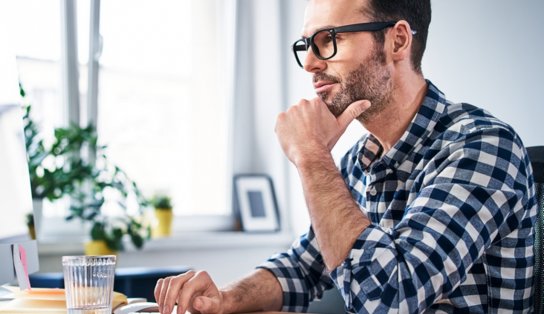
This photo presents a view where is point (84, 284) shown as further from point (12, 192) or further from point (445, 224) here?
point (445, 224)

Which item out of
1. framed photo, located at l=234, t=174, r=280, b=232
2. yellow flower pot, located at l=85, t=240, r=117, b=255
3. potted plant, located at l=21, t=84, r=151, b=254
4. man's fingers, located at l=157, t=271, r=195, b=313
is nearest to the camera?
man's fingers, located at l=157, t=271, r=195, b=313

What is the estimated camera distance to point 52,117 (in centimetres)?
388

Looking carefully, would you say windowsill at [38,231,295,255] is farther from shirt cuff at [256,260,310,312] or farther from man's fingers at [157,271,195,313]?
man's fingers at [157,271,195,313]

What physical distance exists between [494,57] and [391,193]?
1.26 meters

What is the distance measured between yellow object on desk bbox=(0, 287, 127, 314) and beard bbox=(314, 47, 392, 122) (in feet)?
2.34

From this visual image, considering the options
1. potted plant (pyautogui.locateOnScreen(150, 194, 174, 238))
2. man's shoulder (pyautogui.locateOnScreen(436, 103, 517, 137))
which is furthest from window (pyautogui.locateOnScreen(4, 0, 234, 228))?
man's shoulder (pyautogui.locateOnScreen(436, 103, 517, 137))

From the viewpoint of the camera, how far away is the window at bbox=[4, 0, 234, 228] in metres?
3.81

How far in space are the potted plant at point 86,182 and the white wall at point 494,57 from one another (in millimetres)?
1627

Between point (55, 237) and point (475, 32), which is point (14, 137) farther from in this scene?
point (55, 237)

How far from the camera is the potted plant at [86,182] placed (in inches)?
132

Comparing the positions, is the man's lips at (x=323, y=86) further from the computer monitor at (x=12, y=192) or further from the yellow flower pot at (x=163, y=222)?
the yellow flower pot at (x=163, y=222)

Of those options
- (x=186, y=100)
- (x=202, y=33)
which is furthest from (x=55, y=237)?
(x=202, y=33)

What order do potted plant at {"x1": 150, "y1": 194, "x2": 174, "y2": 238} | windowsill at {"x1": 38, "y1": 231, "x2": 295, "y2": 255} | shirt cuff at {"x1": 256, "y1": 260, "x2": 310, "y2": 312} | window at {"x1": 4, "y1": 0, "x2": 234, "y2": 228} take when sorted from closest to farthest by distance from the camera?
shirt cuff at {"x1": 256, "y1": 260, "x2": 310, "y2": 312} → windowsill at {"x1": 38, "y1": 231, "x2": 295, "y2": 255} → window at {"x1": 4, "y1": 0, "x2": 234, "y2": 228} → potted plant at {"x1": 150, "y1": 194, "x2": 174, "y2": 238}

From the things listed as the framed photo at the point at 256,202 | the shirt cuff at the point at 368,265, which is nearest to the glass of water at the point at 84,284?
the shirt cuff at the point at 368,265
